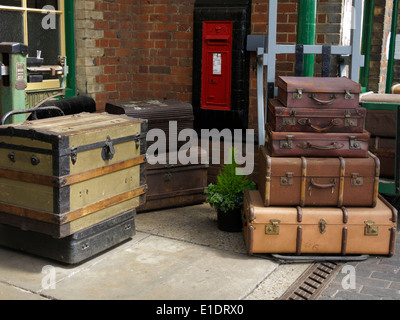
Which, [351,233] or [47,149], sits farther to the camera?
[351,233]

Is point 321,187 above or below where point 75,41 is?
below

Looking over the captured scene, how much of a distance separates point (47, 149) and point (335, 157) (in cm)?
233

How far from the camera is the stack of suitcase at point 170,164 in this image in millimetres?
5473

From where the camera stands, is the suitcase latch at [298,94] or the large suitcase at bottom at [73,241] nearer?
the large suitcase at bottom at [73,241]

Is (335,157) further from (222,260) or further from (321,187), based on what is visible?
(222,260)

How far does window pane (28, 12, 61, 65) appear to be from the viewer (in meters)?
5.60

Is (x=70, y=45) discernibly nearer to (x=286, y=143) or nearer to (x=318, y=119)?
(x=286, y=143)

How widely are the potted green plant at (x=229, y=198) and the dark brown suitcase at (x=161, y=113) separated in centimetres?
92

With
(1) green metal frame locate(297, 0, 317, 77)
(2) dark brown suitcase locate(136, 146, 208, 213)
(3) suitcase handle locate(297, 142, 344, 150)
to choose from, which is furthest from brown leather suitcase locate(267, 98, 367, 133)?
(2) dark brown suitcase locate(136, 146, 208, 213)

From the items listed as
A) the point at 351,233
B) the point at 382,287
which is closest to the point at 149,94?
the point at 351,233

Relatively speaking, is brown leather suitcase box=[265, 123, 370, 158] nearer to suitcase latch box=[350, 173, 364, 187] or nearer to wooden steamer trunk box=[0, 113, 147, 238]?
suitcase latch box=[350, 173, 364, 187]

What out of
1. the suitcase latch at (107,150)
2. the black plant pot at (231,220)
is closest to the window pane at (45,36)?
the suitcase latch at (107,150)

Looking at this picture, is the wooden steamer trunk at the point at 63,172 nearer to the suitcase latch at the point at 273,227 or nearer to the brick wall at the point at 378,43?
the suitcase latch at the point at 273,227

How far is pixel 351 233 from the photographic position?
437cm
